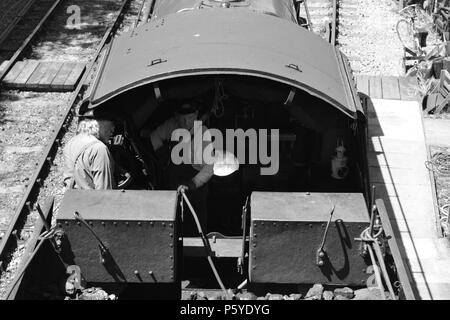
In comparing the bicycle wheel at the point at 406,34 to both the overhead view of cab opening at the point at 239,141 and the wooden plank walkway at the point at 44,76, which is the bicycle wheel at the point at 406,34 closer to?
the wooden plank walkway at the point at 44,76

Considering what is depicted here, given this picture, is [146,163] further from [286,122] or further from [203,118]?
[286,122]

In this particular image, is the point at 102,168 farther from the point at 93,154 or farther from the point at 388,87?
the point at 388,87

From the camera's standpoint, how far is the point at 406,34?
14.9 m

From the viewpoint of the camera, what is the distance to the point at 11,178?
32.9 ft

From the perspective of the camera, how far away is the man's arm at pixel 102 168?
6781 millimetres

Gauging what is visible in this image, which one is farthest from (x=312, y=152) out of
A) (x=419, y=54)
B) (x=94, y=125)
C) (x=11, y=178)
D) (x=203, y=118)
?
(x=419, y=54)

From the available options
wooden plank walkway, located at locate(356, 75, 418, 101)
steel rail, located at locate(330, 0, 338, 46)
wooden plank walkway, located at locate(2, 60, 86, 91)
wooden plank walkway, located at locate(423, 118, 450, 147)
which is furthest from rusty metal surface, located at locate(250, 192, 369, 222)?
steel rail, located at locate(330, 0, 338, 46)

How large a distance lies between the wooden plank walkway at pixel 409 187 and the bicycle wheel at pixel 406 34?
7.51 feet

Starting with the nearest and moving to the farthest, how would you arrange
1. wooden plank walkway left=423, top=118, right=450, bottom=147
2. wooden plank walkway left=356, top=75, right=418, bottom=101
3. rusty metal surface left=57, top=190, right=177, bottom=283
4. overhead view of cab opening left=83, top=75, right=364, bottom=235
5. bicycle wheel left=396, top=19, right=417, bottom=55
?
1. rusty metal surface left=57, top=190, right=177, bottom=283
2. overhead view of cab opening left=83, top=75, right=364, bottom=235
3. wooden plank walkway left=423, top=118, right=450, bottom=147
4. wooden plank walkway left=356, top=75, right=418, bottom=101
5. bicycle wheel left=396, top=19, right=417, bottom=55

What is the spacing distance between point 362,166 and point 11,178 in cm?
521

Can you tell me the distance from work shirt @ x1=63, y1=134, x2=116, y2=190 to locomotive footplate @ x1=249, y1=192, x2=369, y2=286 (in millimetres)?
1548

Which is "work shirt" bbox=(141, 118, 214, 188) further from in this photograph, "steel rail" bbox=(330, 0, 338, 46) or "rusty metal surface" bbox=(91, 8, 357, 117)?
"steel rail" bbox=(330, 0, 338, 46)

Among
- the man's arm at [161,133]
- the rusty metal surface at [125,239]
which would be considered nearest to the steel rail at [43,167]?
the man's arm at [161,133]

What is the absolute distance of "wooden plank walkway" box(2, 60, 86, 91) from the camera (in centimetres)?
1235
